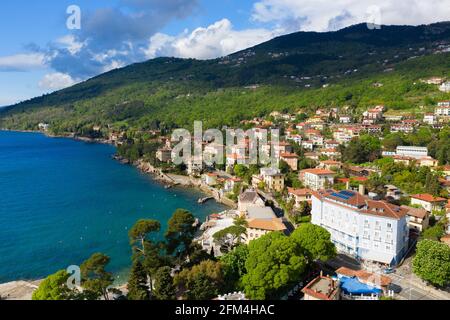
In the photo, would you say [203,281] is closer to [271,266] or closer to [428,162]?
[271,266]

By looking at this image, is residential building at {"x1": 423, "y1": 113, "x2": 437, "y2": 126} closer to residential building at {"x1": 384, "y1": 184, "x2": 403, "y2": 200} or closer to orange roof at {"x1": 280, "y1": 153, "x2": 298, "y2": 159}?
orange roof at {"x1": 280, "y1": 153, "x2": 298, "y2": 159}

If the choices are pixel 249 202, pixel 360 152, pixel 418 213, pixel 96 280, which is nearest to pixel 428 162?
pixel 360 152

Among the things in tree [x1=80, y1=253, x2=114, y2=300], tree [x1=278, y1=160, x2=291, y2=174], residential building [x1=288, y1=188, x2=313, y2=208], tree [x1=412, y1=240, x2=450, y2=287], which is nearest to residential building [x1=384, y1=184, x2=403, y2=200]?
residential building [x1=288, y1=188, x2=313, y2=208]

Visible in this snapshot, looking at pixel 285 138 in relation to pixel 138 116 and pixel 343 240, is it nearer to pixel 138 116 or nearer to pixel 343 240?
pixel 343 240

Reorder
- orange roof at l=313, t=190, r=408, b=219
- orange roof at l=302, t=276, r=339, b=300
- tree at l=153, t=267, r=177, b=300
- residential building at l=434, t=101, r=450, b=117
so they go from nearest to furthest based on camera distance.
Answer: orange roof at l=302, t=276, r=339, b=300 < tree at l=153, t=267, r=177, b=300 < orange roof at l=313, t=190, r=408, b=219 < residential building at l=434, t=101, r=450, b=117

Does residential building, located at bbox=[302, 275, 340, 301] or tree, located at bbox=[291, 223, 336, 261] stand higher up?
tree, located at bbox=[291, 223, 336, 261]

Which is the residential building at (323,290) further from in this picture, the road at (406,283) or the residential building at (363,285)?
the road at (406,283)
